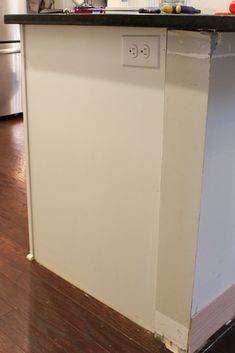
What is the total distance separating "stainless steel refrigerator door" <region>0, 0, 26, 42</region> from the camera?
4.15 metres

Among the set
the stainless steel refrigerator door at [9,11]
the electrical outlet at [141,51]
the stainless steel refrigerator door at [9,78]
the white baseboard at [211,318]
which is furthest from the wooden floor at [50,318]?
the stainless steel refrigerator door at [9,11]

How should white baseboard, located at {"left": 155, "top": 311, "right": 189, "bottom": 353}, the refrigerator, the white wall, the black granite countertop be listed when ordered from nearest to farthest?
the black granite countertop → the white wall → white baseboard, located at {"left": 155, "top": 311, "right": 189, "bottom": 353} → the refrigerator

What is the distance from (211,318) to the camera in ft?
4.88

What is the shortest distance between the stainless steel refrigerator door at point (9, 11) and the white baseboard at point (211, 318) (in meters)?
3.49

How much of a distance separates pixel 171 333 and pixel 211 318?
0.15m

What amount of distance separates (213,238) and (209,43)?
587mm

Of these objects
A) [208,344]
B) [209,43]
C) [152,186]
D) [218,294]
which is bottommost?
[208,344]

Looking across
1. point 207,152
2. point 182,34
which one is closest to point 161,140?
point 207,152

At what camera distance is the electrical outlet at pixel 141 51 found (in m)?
1.24

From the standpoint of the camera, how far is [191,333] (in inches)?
55.0

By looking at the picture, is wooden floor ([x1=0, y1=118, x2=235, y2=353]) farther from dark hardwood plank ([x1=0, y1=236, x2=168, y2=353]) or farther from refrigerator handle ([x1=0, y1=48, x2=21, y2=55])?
refrigerator handle ([x1=0, y1=48, x2=21, y2=55])

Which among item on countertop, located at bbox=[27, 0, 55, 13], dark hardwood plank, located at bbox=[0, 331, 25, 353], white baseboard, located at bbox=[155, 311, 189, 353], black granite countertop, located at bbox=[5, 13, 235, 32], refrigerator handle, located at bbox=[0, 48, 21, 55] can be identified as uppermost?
item on countertop, located at bbox=[27, 0, 55, 13]

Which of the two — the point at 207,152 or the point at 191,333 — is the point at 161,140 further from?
the point at 191,333

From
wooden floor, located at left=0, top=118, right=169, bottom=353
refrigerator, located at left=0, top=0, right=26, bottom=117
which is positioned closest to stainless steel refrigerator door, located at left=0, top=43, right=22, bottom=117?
refrigerator, located at left=0, top=0, right=26, bottom=117
